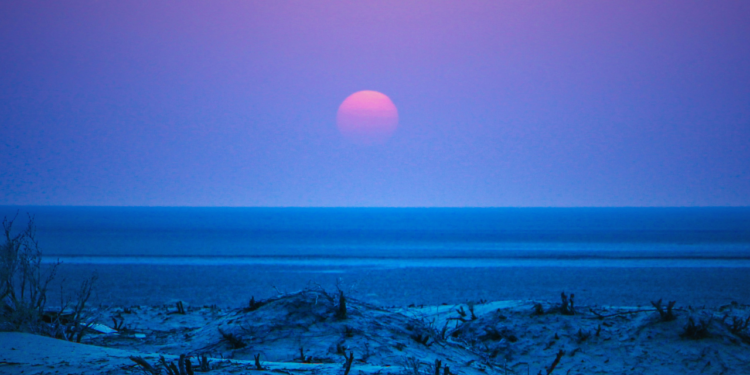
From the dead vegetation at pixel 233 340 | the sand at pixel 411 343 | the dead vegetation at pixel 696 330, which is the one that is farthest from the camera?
the dead vegetation at pixel 696 330

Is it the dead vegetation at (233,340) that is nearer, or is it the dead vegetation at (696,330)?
the dead vegetation at (233,340)

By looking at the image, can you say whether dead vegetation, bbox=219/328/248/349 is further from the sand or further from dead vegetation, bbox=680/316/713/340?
dead vegetation, bbox=680/316/713/340

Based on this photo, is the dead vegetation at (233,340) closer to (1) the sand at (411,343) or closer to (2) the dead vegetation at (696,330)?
(1) the sand at (411,343)

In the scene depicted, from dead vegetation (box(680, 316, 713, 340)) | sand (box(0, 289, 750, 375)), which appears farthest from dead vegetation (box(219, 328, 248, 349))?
dead vegetation (box(680, 316, 713, 340))

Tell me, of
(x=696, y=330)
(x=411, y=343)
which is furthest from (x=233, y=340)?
(x=696, y=330)

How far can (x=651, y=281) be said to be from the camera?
2755 centimetres

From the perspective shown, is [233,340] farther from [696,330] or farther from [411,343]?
[696,330]

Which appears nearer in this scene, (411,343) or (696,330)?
(411,343)

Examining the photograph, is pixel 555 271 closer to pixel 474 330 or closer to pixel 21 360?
pixel 474 330

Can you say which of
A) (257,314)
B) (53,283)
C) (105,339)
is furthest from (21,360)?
(53,283)

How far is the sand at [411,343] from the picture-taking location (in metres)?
6.47

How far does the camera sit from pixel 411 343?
7.62 metres

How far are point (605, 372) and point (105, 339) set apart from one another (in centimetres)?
832

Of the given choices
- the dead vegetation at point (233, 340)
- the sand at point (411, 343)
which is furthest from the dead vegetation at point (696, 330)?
the dead vegetation at point (233, 340)
